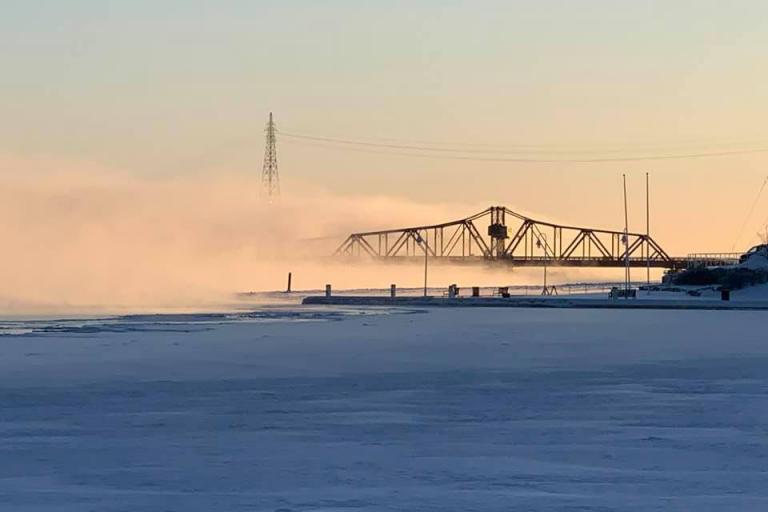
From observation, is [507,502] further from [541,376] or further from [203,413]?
[541,376]

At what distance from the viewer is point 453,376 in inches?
943

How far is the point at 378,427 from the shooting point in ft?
53.4

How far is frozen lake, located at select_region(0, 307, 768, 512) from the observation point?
38.2 ft

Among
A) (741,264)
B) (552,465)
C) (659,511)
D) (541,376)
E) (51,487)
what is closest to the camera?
(659,511)

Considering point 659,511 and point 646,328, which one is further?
point 646,328

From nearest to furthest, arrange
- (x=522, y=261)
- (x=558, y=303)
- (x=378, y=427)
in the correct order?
(x=378, y=427) → (x=558, y=303) → (x=522, y=261)

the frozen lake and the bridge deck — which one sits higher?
the bridge deck

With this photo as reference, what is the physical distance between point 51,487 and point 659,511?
5413 millimetres

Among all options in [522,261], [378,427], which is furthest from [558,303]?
[522,261]

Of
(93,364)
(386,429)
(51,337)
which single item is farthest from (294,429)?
(51,337)

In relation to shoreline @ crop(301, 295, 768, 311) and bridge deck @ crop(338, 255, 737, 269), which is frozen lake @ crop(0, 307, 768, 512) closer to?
shoreline @ crop(301, 295, 768, 311)

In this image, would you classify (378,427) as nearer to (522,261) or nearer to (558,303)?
(558,303)

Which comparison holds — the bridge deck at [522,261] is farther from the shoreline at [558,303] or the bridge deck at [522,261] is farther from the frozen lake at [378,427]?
the frozen lake at [378,427]

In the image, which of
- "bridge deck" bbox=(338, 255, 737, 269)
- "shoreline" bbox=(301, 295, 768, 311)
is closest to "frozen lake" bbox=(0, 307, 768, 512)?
"shoreline" bbox=(301, 295, 768, 311)
